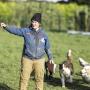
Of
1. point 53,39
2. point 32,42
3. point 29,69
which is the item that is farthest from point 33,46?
point 53,39

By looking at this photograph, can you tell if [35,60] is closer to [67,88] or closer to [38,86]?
[38,86]

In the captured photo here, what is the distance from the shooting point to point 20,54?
1891cm

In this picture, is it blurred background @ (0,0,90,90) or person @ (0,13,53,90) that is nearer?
person @ (0,13,53,90)

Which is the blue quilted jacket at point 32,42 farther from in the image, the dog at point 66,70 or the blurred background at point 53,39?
the dog at point 66,70

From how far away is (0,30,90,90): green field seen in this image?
13.0 metres

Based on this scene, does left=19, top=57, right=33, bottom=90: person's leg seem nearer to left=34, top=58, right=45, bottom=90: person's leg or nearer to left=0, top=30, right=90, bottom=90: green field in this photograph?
left=34, top=58, right=45, bottom=90: person's leg

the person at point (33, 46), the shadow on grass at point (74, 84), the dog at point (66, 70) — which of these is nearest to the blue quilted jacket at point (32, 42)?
the person at point (33, 46)

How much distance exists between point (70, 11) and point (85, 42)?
1299 centimetres

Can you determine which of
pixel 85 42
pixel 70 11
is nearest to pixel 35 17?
pixel 85 42

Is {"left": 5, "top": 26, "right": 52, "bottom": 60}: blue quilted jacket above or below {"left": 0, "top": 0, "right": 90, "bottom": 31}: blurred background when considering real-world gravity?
below

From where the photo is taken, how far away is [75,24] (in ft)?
116

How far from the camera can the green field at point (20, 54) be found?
13003 mm

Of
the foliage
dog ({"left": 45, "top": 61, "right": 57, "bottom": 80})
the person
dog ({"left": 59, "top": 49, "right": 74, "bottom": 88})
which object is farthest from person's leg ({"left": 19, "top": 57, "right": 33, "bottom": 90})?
the foliage

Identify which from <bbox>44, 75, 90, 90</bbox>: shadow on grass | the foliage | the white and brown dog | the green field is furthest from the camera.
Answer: the foliage
